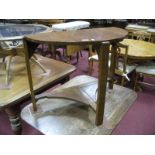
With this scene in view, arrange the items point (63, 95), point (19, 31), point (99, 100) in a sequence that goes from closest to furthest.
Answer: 1. point (99, 100)
2. point (63, 95)
3. point (19, 31)

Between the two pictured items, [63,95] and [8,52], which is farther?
[8,52]

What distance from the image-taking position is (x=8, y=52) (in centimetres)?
147

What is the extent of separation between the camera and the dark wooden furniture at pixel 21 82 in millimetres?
1174

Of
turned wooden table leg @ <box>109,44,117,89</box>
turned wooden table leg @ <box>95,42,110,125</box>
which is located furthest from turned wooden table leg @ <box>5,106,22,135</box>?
turned wooden table leg @ <box>109,44,117,89</box>

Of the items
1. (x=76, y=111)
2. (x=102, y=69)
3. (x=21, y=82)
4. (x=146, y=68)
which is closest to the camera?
(x=102, y=69)

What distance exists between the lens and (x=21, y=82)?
1411 mm

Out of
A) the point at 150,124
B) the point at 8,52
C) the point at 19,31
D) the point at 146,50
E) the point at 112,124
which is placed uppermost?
the point at 19,31

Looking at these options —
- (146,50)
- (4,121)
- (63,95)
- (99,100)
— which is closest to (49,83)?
(63,95)

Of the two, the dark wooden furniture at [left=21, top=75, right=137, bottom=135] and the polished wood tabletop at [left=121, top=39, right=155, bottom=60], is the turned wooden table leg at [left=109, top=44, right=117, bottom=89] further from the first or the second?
the polished wood tabletop at [left=121, top=39, right=155, bottom=60]

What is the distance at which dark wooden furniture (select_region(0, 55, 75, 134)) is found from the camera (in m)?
1.17

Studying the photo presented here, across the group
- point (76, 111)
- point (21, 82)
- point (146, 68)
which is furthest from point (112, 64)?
point (146, 68)

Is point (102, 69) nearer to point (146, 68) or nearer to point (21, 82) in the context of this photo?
point (21, 82)

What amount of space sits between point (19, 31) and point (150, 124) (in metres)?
1.73

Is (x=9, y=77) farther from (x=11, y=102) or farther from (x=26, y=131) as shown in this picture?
(x=26, y=131)
